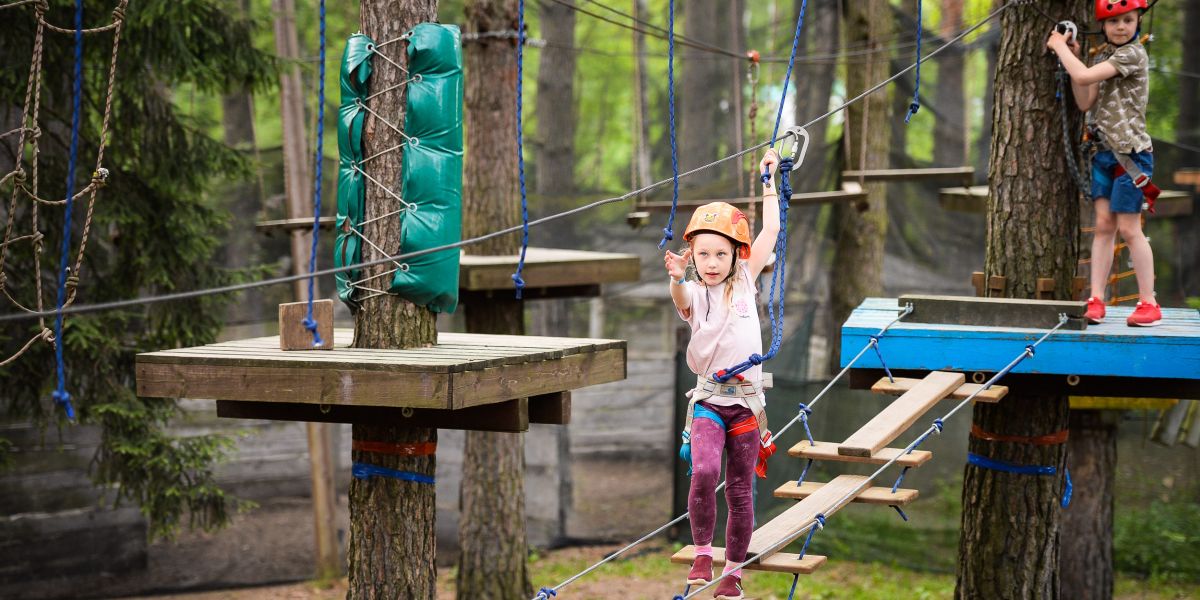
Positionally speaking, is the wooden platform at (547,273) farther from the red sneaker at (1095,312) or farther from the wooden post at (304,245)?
the red sneaker at (1095,312)

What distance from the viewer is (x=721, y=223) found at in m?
3.77

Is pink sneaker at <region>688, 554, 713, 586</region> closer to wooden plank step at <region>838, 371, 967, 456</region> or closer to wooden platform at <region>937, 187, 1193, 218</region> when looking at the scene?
wooden plank step at <region>838, 371, 967, 456</region>

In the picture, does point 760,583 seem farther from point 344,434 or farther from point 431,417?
point 431,417

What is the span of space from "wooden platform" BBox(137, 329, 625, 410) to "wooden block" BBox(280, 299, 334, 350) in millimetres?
42

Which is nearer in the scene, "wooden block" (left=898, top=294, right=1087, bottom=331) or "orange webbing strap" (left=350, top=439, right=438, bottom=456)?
"orange webbing strap" (left=350, top=439, right=438, bottom=456)

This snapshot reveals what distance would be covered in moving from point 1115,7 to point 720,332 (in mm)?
2348

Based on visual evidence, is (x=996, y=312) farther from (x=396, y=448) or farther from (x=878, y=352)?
(x=396, y=448)

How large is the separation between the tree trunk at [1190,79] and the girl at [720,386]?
710 centimetres

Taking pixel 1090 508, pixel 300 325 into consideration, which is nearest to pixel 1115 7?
pixel 300 325

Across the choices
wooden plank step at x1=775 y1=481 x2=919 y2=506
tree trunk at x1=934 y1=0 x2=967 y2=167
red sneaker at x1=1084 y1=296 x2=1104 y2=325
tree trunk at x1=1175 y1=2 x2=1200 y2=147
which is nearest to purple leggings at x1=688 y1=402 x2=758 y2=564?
wooden plank step at x1=775 y1=481 x2=919 y2=506

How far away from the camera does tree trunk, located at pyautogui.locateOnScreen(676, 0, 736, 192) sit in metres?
12.0

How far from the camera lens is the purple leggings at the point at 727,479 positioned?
373cm

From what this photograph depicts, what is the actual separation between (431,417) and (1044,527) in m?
2.74

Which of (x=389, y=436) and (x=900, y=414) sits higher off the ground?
(x=900, y=414)
